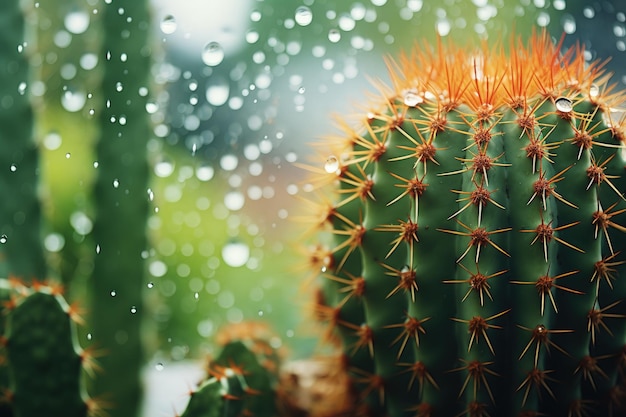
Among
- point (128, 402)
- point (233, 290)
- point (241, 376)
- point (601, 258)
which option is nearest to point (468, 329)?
point (601, 258)

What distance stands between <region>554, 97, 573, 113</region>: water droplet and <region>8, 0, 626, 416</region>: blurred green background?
0.31m

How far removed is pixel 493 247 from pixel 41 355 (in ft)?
1.65

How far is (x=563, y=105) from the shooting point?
24.9 inches

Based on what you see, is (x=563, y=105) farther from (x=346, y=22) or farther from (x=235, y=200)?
(x=235, y=200)

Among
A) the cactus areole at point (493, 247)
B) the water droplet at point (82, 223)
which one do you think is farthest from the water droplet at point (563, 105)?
the water droplet at point (82, 223)

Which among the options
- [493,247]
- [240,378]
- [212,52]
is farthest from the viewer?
[212,52]

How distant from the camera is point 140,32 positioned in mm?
952

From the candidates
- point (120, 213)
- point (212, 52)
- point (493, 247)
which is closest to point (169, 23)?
point (212, 52)

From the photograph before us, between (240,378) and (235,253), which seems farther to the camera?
(235,253)

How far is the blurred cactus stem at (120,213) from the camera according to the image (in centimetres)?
93

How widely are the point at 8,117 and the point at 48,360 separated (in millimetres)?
402

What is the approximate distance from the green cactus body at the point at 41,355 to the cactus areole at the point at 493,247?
0.32 meters

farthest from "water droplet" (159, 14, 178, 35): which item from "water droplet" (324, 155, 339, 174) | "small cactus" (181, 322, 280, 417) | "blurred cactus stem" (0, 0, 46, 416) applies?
"small cactus" (181, 322, 280, 417)

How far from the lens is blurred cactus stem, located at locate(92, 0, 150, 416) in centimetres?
93
